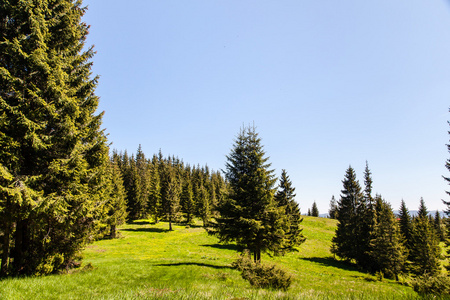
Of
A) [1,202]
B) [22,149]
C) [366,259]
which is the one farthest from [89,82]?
[366,259]

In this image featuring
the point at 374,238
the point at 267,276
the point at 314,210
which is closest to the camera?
the point at 267,276

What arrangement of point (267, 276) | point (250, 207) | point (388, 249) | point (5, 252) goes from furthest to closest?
1. point (388, 249)
2. point (250, 207)
3. point (267, 276)
4. point (5, 252)

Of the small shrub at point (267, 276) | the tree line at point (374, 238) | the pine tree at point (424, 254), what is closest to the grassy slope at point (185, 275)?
the small shrub at point (267, 276)

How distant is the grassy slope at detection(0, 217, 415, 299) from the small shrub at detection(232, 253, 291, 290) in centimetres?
59

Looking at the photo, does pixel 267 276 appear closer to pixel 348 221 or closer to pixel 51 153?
pixel 51 153

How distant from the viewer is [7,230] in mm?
9742

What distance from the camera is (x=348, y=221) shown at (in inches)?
1528

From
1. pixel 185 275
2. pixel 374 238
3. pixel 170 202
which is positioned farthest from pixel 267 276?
pixel 170 202

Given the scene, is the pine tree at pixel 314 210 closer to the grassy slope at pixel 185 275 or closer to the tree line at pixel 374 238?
the grassy slope at pixel 185 275

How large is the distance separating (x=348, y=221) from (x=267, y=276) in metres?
35.9

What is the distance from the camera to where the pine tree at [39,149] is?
9.58 meters

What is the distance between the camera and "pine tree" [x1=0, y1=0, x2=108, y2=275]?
9578 mm

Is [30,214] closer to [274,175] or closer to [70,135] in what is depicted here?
[70,135]

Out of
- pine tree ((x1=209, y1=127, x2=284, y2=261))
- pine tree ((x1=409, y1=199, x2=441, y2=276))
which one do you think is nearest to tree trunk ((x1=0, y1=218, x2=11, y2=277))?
pine tree ((x1=209, y1=127, x2=284, y2=261))
